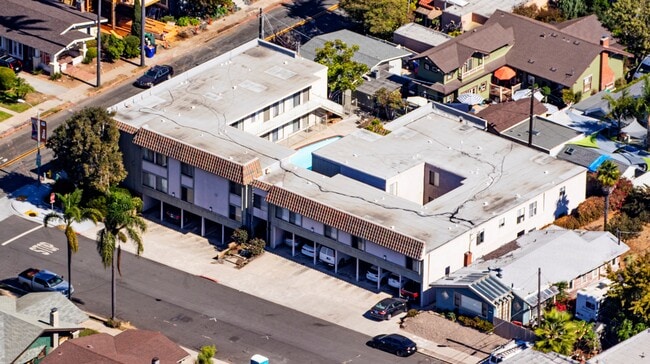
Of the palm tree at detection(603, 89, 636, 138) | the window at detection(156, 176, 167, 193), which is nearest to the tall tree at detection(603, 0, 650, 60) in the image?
the palm tree at detection(603, 89, 636, 138)

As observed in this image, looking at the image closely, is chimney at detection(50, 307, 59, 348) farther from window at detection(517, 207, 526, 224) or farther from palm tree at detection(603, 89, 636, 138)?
palm tree at detection(603, 89, 636, 138)

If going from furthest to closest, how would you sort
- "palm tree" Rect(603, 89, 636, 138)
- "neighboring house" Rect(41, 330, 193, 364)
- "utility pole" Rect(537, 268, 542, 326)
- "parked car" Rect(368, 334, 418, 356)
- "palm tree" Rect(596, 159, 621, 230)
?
"palm tree" Rect(603, 89, 636, 138) → "palm tree" Rect(596, 159, 621, 230) → "utility pole" Rect(537, 268, 542, 326) → "parked car" Rect(368, 334, 418, 356) → "neighboring house" Rect(41, 330, 193, 364)

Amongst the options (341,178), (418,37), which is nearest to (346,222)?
(341,178)

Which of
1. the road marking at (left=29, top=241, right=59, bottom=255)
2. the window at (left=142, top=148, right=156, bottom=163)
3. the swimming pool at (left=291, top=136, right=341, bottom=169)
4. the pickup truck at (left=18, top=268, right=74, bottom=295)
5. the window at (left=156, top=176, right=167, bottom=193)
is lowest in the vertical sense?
the road marking at (left=29, top=241, right=59, bottom=255)

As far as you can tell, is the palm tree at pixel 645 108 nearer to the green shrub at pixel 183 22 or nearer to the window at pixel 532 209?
the window at pixel 532 209

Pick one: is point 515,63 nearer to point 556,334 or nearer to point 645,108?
point 645,108

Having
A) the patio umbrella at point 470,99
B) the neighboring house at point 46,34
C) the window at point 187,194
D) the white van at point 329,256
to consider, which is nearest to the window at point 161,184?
the window at point 187,194

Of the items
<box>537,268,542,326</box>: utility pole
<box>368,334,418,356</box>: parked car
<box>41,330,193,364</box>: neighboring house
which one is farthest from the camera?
<box>537,268,542,326</box>: utility pole
